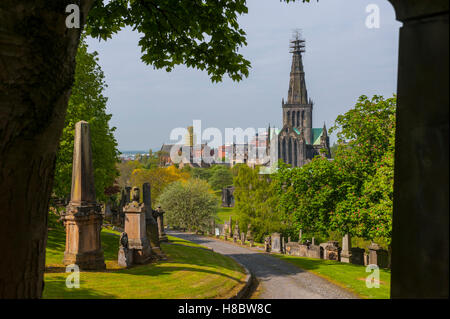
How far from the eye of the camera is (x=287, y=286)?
1386cm

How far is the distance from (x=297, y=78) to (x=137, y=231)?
110567 millimetres

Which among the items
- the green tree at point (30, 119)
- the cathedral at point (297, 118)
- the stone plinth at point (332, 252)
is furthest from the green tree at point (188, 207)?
the cathedral at point (297, 118)

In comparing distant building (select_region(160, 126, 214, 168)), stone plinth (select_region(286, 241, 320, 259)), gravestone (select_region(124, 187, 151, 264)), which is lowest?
stone plinth (select_region(286, 241, 320, 259))

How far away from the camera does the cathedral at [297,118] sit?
113 m

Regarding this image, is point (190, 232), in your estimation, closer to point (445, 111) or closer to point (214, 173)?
point (445, 111)

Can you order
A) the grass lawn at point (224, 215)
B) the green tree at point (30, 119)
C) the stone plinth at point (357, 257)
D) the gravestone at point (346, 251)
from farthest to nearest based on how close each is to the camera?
1. the grass lawn at point (224, 215)
2. the gravestone at point (346, 251)
3. the stone plinth at point (357, 257)
4. the green tree at point (30, 119)

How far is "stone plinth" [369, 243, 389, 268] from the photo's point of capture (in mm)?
19547

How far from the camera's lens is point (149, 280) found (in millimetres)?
11234

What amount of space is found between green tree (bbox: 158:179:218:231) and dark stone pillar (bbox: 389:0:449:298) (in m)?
41.3

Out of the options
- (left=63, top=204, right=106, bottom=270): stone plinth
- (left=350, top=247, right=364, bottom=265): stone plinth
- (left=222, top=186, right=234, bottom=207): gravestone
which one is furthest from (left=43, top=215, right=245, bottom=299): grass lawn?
(left=222, top=186, right=234, bottom=207): gravestone

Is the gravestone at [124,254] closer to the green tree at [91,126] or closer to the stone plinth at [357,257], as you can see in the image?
the green tree at [91,126]

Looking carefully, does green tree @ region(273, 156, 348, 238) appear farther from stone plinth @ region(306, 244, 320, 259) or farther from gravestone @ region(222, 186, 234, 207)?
gravestone @ region(222, 186, 234, 207)

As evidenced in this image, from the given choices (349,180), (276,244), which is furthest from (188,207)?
(349,180)

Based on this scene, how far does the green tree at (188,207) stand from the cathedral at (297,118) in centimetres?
7304
